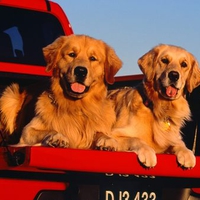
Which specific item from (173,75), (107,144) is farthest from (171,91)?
(107,144)

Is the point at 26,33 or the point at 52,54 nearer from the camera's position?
the point at 52,54

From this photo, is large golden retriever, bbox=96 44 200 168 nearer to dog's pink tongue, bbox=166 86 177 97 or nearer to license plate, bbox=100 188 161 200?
dog's pink tongue, bbox=166 86 177 97

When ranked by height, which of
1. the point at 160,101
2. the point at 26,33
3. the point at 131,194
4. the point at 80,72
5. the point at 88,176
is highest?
the point at 26,33

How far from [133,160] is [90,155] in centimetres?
37

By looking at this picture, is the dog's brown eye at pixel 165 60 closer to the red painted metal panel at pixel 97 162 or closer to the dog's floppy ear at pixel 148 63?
the dog's floppy ear at pixel 148 63

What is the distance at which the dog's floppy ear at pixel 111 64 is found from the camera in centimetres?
548

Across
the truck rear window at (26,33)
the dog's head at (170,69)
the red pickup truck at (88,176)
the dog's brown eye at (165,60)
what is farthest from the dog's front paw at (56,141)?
the truck rear window at (26,33)

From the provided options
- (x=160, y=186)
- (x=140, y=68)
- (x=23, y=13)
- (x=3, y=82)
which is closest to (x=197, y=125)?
(x=140, y=68)

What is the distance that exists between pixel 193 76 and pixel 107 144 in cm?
126

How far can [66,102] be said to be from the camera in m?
5.41

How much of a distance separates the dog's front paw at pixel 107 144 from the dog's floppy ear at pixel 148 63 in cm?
84

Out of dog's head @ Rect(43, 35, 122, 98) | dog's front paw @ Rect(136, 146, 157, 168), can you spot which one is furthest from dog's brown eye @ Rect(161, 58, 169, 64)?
dog's front paw @ Rect(136, 146, 157, 168)

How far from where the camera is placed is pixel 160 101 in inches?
218

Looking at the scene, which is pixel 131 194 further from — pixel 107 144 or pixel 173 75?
pixel 173 75
